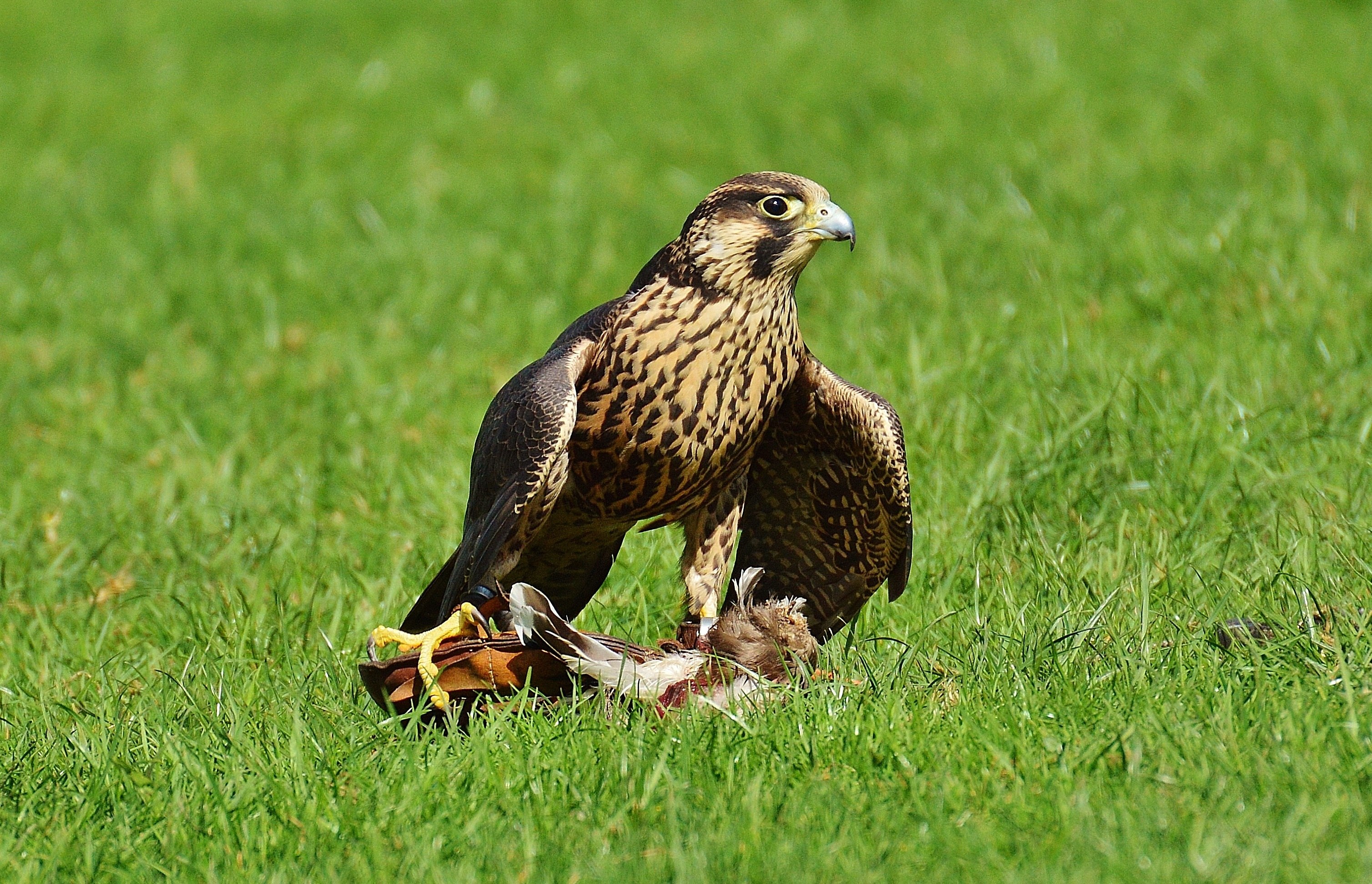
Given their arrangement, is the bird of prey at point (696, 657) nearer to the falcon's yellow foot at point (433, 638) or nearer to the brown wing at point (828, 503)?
the falcon's yellow foot at point (433, 638)

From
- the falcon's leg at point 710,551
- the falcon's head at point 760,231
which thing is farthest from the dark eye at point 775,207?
the falcon's leg at point 710,551

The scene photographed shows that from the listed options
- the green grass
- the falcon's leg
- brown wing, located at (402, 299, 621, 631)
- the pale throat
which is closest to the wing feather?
brown wing, located at (402, 299, 621, 631)

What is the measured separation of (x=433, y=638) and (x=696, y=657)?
0.60 m

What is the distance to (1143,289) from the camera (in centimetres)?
624

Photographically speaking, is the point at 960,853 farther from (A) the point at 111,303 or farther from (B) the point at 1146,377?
(A) the point at 111,303

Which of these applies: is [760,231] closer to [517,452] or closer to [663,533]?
[517,452]

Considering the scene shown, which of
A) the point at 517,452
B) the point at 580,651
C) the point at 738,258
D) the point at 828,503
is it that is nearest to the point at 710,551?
the point at 828,503

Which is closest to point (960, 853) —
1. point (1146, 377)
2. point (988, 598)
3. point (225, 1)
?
point (988, 598)

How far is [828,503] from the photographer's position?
4.03 metres

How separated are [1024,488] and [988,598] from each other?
701 millimetres

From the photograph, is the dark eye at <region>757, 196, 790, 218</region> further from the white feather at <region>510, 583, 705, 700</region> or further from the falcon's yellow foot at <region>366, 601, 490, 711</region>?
the falcon's yellow foot at <region>366, 601, 490, 711</region>

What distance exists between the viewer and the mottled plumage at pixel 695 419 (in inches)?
141

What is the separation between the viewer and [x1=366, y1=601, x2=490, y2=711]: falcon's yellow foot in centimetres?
356

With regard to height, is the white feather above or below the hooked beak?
below
